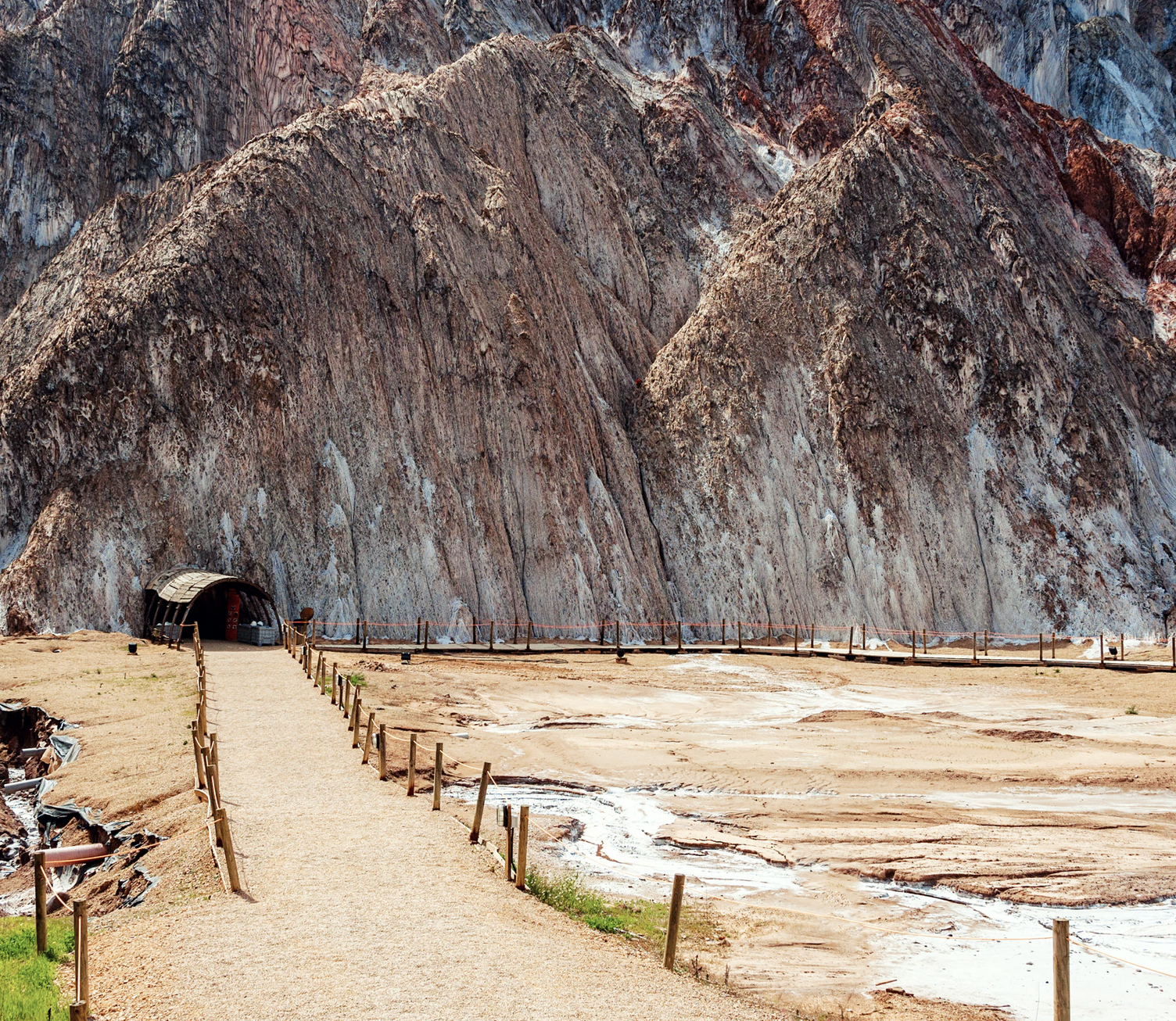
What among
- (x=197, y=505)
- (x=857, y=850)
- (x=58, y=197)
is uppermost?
(x=58, y=197)

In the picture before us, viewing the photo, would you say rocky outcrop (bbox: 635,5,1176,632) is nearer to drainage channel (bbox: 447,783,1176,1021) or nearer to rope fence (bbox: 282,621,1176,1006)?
rope fence (bbox: 282,621,1176,1006)

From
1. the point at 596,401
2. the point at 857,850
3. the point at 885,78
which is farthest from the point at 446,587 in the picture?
the point at 885,78

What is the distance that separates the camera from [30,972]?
9.99m

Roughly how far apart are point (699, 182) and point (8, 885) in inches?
2239

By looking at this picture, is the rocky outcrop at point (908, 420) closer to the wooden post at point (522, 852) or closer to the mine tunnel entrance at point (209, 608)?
the mine tunnel entrance at point (209, 608)

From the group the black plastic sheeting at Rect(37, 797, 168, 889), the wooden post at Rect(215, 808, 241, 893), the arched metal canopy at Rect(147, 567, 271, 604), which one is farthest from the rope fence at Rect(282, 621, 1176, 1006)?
A: the arched metal canopy at Rect(147, 567, 271, 604)

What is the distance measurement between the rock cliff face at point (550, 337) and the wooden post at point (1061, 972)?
1403 inches

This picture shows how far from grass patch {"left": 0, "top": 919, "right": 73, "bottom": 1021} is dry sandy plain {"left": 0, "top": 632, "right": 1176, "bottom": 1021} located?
47 centimetres

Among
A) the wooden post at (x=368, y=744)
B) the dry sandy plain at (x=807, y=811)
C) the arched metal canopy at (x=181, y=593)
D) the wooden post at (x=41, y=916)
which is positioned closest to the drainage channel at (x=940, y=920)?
the dry sandy plain at (x=807, y=811)

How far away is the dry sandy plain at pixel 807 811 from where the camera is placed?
1091cm

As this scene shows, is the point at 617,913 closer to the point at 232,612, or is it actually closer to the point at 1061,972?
the point at 1061,972

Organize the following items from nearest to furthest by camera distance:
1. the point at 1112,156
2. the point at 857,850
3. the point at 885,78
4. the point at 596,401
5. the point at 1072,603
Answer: the point at 857,850
the point at 1072,603
the point at 596,401
the point at 885,78
the point at 1112,156

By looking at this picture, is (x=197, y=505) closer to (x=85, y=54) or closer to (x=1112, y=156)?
(x=85, y=54)

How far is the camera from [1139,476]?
52875mm
